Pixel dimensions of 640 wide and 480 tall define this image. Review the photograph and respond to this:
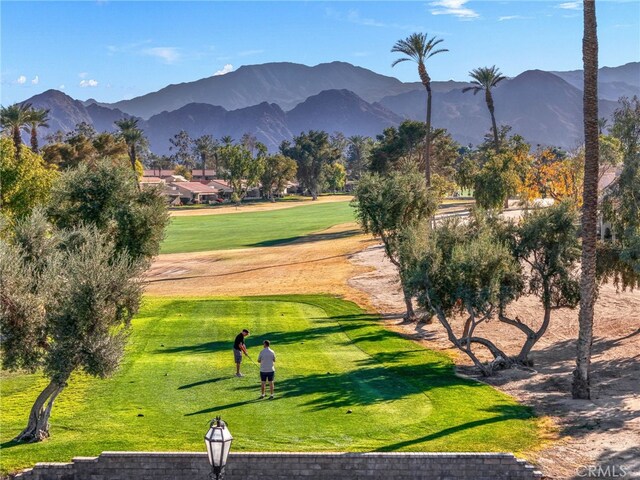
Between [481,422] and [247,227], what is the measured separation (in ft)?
272

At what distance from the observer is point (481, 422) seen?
20.9 metres

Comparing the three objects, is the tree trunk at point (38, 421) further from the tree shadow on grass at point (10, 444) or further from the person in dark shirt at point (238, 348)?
the person in dark shirt at point (238, 348)

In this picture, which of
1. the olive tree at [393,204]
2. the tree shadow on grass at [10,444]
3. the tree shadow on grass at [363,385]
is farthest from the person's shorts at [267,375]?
the olive tree at [393,204]

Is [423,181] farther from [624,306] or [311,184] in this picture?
[311,184]

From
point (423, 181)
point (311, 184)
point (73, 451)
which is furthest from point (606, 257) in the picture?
point (311, 184)

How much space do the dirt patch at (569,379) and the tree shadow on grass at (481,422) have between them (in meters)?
0.71

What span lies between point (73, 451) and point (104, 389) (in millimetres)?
5938

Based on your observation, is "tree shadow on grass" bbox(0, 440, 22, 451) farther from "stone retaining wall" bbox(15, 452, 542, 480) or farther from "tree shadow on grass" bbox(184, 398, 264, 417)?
"tree shadow on grass" bbox(184, 398, 264, 417)

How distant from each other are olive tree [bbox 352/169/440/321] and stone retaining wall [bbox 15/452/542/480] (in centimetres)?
2133

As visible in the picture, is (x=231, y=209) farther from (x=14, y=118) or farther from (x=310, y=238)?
(x=310, y=238)

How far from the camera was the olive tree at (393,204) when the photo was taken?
1508 inches

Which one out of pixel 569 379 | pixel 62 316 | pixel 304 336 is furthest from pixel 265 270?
pixel 62 316

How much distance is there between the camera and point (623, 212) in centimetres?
3253

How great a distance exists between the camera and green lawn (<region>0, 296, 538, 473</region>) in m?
18.6
